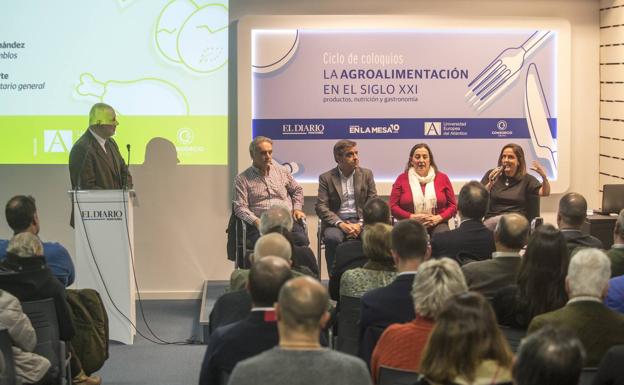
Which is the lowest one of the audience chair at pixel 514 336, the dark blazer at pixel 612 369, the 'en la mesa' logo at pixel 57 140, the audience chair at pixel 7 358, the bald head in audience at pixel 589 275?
the audience chair at pixel 7 358

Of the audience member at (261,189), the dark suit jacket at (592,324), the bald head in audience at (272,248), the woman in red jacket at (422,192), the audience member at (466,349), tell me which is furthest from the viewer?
the woman in red jacket at (422,192)

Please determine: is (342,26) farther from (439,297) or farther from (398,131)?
(439,297)

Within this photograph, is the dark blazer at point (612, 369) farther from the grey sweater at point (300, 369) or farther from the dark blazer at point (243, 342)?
the dark blazer at point (243, 342)

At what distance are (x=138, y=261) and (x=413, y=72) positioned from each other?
9.54 feet

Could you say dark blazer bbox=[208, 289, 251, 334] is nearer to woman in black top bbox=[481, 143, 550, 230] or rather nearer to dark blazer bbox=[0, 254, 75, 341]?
dark blazer bbox=[0, 254, 75, 341]

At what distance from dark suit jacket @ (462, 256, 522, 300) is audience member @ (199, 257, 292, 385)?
137 centimetres

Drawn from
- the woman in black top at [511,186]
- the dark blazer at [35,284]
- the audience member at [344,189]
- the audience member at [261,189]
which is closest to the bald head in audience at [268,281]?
the dark blazer at [35,284]

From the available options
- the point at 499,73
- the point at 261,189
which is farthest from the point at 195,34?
the point at 499,73

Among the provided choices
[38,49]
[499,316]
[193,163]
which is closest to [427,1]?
[193,163]

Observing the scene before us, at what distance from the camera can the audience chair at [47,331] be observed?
15.0ft

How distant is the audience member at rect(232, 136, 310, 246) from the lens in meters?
7.54

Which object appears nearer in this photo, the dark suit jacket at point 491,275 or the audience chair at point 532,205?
the dark suit jacket at point 491,275

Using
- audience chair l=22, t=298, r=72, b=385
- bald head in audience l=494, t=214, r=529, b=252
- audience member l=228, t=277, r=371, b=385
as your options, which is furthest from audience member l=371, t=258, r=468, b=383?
audience chair l=22, t=298, r=72, b=385

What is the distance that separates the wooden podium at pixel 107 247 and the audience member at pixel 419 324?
11.5 ft
